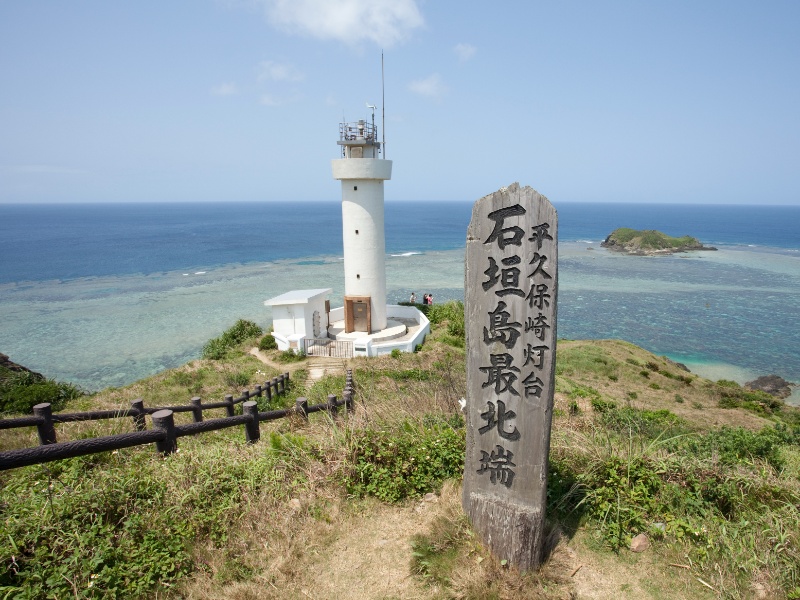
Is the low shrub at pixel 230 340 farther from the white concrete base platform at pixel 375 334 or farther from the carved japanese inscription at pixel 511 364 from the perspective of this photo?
the carved japanese inscription at pixel 511 364

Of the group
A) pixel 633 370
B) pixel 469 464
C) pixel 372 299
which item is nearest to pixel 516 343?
pixel 469 464

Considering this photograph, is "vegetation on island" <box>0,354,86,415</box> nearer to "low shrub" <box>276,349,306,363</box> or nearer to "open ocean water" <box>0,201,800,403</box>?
"low shrub" <box>276,349,306,363</box>

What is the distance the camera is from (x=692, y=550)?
3537 mm

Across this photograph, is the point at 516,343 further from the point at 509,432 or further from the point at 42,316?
the point at 42,316

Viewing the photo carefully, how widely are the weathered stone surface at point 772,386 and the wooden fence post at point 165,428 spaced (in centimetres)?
2364

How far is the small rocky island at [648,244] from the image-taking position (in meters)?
63.6

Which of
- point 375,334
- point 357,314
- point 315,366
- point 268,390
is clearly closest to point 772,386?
point 375,334

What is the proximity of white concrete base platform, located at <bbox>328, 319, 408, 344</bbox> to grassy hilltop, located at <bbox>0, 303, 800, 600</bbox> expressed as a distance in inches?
453

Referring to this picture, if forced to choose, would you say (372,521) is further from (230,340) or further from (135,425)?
(230,340)

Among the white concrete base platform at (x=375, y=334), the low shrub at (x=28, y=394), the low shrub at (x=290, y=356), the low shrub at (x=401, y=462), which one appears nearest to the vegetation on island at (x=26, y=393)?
the low shrub at (x=28, y=394)

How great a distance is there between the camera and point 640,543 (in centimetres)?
363

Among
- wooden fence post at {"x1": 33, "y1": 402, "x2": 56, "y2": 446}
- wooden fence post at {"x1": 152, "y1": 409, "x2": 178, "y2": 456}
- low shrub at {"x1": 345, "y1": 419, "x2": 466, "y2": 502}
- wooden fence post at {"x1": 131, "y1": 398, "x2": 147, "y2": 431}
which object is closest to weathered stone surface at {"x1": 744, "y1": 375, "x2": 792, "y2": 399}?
low shrub at {"x1": 345, "y1": 419, "x2": 466, "y2": 502}

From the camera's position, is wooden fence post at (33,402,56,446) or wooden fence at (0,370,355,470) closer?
wooden fence at (0,370,355,470)

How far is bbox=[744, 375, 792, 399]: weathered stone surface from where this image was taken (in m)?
20.0
